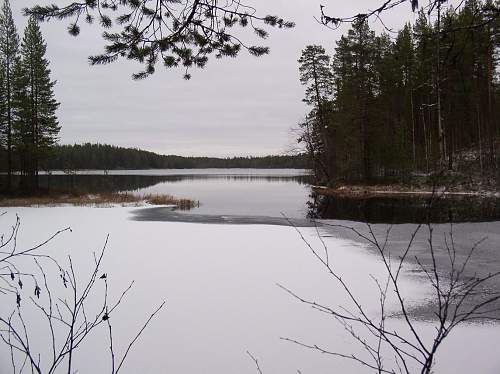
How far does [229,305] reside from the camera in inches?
202

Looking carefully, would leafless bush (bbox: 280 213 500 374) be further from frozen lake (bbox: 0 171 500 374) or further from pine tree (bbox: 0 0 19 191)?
pine tree (bbox: 0 0 19 191)

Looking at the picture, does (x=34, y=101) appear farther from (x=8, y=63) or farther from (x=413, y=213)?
(x=413, y=213)

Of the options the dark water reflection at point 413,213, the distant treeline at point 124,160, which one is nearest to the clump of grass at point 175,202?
the dark water reflection at point 413,213

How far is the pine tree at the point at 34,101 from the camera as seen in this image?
96.6 ft

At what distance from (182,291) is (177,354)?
183 centimetres

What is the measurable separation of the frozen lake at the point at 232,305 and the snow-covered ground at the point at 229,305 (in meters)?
0.01

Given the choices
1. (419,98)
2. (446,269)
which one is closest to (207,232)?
(446,269)

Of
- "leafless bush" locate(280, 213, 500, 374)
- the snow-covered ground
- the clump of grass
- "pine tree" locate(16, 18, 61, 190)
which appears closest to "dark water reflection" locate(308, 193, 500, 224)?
the snow-covered ground

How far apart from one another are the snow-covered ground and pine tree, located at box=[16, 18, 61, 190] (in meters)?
23.7

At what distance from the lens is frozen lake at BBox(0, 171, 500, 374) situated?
373cm

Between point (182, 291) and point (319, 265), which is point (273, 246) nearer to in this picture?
point (319, 265)

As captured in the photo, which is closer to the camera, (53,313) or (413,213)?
(53,313)

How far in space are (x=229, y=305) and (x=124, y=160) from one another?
132m

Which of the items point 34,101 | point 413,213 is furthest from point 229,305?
point 34,101
